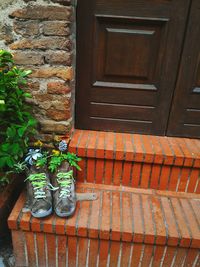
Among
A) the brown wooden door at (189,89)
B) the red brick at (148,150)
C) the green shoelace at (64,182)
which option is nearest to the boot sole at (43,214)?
the green shoelace at (64,182)

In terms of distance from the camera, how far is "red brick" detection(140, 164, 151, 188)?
61.2 inches

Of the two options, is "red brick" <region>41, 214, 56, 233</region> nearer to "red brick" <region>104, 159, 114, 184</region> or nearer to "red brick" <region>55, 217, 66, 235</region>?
"red brick" <region>55, 217, 66, 235</region>

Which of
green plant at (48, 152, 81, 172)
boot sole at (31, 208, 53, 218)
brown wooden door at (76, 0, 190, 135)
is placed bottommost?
boot sole at (31, 208, 53, 218)

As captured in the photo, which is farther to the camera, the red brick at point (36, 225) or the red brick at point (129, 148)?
the red brick at point (129, 148)

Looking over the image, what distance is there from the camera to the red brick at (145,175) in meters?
1.55

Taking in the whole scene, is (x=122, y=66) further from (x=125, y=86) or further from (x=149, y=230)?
(x=149, y=230)

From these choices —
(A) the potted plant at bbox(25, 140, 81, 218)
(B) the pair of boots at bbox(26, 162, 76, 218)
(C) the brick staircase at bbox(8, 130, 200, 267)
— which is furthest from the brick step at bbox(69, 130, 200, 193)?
(B) the pair of boots at bbox(26, 162, 76, 218)

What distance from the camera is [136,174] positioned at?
1.58 m

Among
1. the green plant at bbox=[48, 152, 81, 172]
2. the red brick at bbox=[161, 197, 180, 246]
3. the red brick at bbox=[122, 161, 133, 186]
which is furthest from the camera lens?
the red brick at bbox=[122, 161, 133, 186]

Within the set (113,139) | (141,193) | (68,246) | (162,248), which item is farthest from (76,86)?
(162,248)

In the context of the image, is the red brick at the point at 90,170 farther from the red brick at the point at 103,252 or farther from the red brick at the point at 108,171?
the red brick at the point at 103,252

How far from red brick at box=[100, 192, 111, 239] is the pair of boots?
0.62ft

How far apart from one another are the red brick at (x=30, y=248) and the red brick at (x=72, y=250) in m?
0.22

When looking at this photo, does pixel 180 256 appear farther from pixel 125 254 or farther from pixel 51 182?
pixel 51 182
